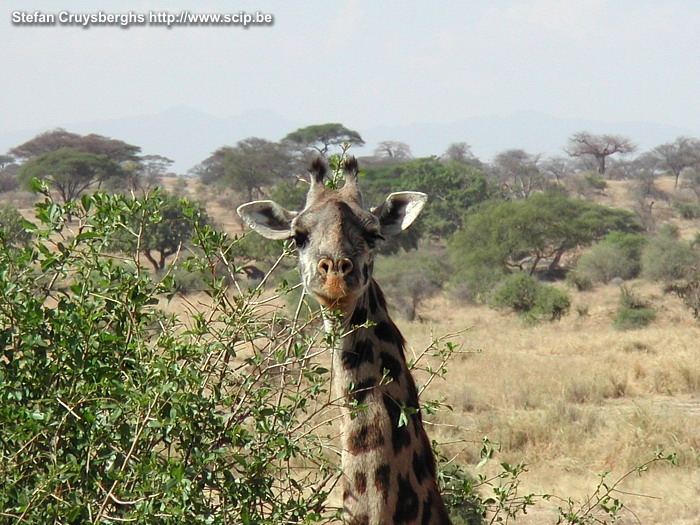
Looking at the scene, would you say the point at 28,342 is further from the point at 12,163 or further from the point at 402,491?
the point at 12,163

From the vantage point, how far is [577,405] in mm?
11688

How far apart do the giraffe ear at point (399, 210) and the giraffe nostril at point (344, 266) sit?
0.53 m

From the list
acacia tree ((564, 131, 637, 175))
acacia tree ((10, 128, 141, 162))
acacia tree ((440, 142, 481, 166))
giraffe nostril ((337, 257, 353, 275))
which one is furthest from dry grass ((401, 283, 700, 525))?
acacia tree ((440, 142, 481, 166))

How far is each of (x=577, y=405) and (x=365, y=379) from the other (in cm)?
869

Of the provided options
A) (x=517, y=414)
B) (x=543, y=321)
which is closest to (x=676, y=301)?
(x=543, y=321)

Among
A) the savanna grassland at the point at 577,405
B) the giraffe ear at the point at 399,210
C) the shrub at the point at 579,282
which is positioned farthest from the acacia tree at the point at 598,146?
the giraffe ear at the point at 399,210

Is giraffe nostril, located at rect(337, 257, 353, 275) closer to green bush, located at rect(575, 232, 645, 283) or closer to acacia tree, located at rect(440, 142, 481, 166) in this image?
green bush, located at rect(575, 232, 645, 283)

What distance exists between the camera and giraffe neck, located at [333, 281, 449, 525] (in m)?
3.39

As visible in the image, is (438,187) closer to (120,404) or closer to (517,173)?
(517,173)

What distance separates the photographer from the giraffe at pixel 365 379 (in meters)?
3.40

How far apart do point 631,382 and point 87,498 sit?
36.3 feet

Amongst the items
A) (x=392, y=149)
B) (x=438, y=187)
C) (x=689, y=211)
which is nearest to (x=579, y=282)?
(x=438, y=187)

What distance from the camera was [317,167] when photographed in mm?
4035

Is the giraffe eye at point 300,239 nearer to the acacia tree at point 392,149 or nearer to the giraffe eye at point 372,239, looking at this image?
the giraffe eye at point 372,239
